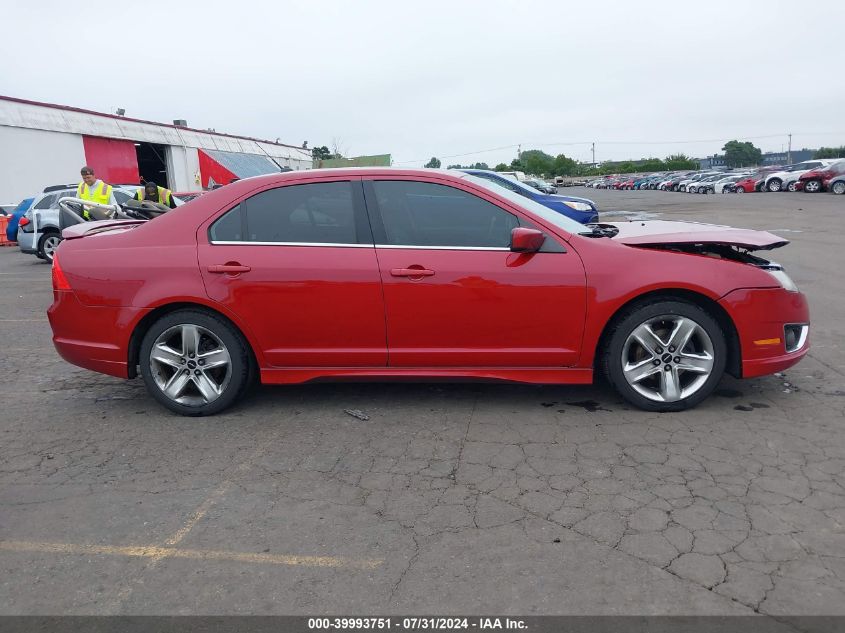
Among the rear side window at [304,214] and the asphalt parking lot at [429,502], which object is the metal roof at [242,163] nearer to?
the rear side window at [304,214]

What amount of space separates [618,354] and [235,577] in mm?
2737

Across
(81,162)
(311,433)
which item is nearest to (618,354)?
(311,433)

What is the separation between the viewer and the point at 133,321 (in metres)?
4.65

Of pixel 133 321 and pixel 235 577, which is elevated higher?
pixel 133 321

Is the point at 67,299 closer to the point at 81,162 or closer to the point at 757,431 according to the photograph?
the point at 757,431

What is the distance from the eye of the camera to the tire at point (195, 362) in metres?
4.63

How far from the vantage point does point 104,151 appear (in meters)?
30.4

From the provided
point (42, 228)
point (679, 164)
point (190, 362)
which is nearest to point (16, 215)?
point (42, 228)

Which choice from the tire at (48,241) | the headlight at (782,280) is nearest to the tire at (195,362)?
the headlight at (782,280)

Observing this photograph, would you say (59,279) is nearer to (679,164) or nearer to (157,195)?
(157,195)

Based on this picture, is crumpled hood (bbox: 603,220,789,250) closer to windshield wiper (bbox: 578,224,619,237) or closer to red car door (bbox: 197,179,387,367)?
windshield wiper (bbox: 578,224,619,237)
